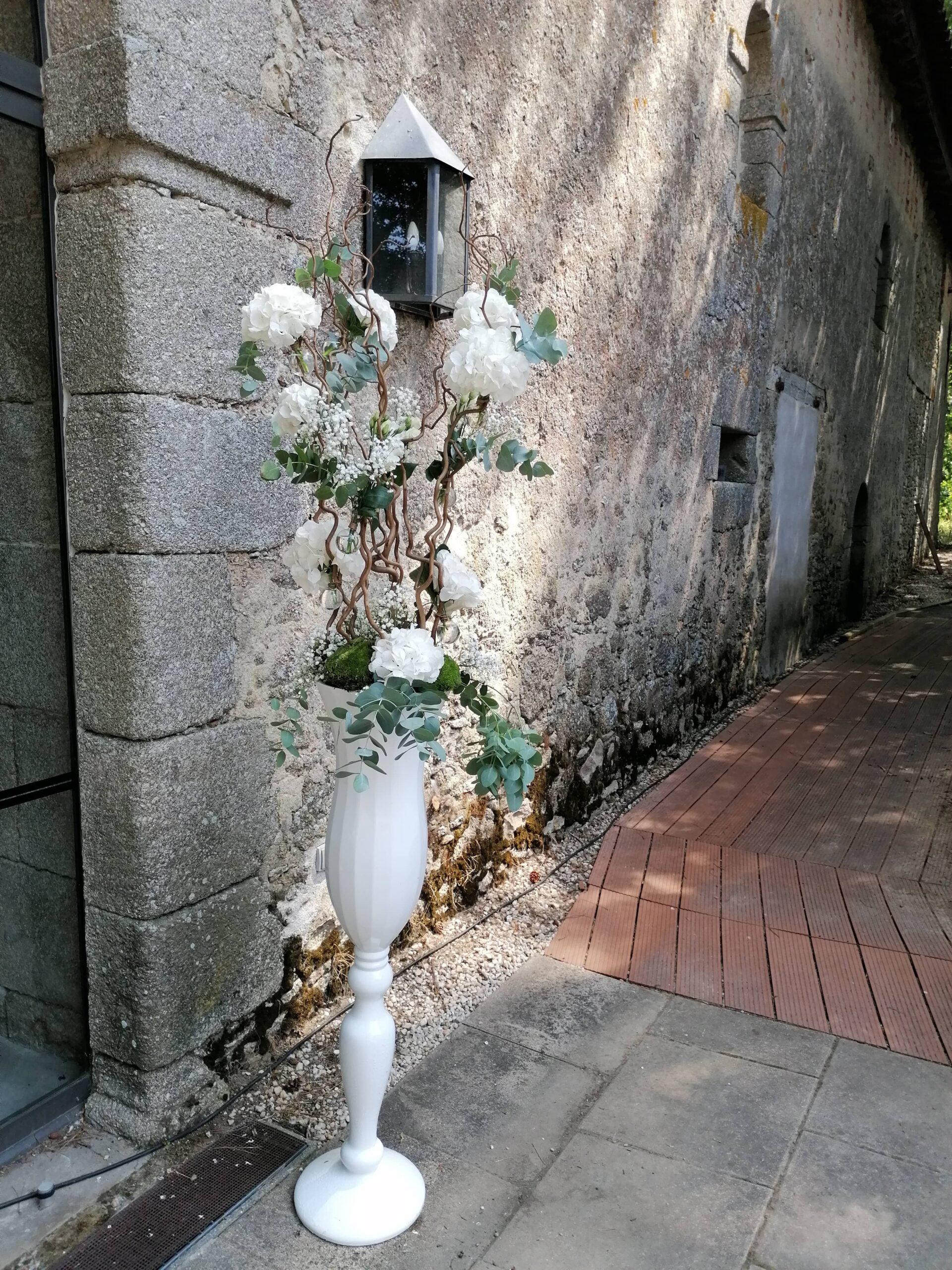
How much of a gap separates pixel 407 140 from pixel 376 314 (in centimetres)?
79

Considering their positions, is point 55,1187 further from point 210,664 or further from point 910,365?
point 910,365

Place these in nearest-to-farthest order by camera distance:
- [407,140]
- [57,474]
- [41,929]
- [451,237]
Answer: [57,474] < [41,929] < [407,140] < [451,237]

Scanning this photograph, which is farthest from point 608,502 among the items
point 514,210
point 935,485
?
point 935,485

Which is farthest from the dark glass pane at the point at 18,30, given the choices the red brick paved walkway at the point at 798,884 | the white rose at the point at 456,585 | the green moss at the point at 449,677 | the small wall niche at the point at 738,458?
the small wall niche at the point at 738,458

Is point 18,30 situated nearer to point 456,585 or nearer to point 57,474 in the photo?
point 57,474

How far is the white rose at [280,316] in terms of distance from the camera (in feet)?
4.97

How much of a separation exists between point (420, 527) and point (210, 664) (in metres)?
0.83

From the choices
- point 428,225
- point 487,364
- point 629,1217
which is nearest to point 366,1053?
point 629,1217

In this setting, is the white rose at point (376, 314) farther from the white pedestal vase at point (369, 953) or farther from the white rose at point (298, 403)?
the white pedestal vase at point (369, 953)

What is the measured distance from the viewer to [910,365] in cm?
1020

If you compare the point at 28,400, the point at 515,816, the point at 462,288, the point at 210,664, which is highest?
the point at 462,288

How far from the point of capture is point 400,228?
7.47ft

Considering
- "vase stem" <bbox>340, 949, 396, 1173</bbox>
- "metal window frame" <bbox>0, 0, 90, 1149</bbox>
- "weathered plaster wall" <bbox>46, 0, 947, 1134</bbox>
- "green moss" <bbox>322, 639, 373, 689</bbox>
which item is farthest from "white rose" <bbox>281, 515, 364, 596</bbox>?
"vase stem" <bbox>340, 949, 396, 1173</bbox>

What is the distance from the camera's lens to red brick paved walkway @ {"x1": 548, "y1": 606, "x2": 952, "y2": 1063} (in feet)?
8.41
